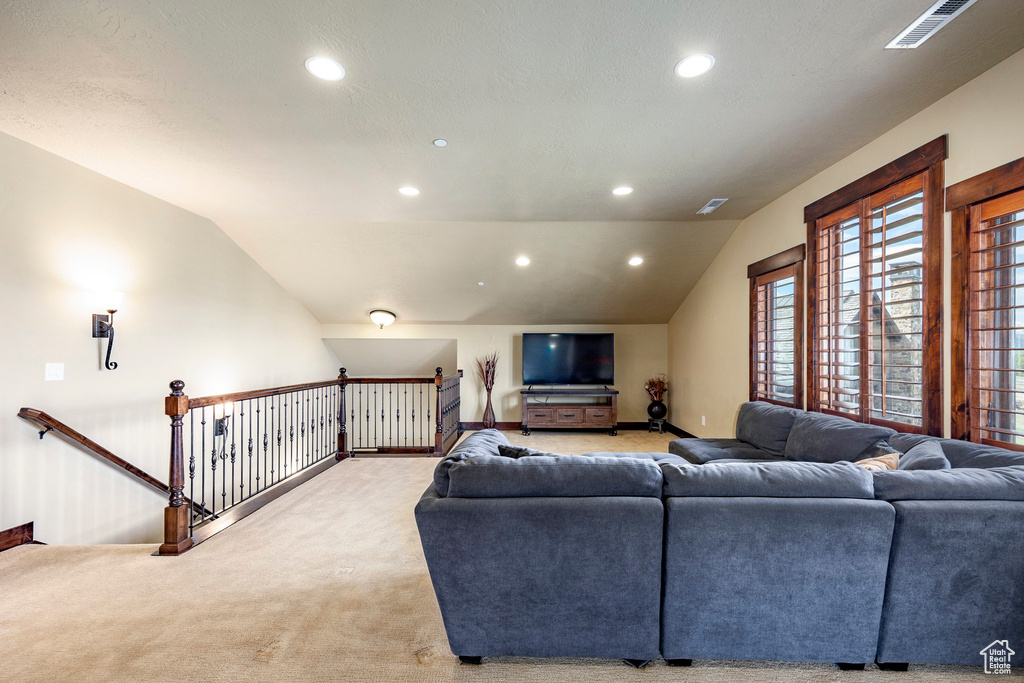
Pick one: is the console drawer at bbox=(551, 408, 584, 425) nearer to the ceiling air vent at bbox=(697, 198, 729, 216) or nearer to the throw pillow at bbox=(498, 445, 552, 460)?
the ceiling air vent at bbox=(697, 198, 729, 216)

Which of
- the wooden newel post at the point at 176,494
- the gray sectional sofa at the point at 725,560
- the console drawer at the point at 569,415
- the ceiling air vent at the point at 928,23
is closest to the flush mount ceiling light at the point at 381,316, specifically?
the console drawer at the point at 569,415

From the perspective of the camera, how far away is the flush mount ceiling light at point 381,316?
7.16 metres

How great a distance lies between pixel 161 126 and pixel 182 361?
2.46 metres

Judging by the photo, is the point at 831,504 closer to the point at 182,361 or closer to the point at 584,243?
the point at 584,243

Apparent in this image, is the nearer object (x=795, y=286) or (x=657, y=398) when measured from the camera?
(x=795, y=286)

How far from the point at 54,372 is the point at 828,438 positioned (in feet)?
17.4

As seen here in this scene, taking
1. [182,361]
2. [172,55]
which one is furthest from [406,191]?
[182,361]

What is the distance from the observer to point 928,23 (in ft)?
6.44

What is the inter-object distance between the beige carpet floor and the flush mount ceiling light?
4.14 meters

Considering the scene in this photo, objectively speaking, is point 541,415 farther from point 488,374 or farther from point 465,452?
point 465,452

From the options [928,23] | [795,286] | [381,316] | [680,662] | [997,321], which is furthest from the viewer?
[381,316]

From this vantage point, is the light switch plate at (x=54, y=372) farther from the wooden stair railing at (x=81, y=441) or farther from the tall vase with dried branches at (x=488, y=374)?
the tall vase with dried branches at (x=488, y=374)

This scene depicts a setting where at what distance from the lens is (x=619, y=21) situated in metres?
1.94

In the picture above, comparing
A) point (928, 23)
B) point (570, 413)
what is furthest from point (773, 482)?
point (570, 413)
